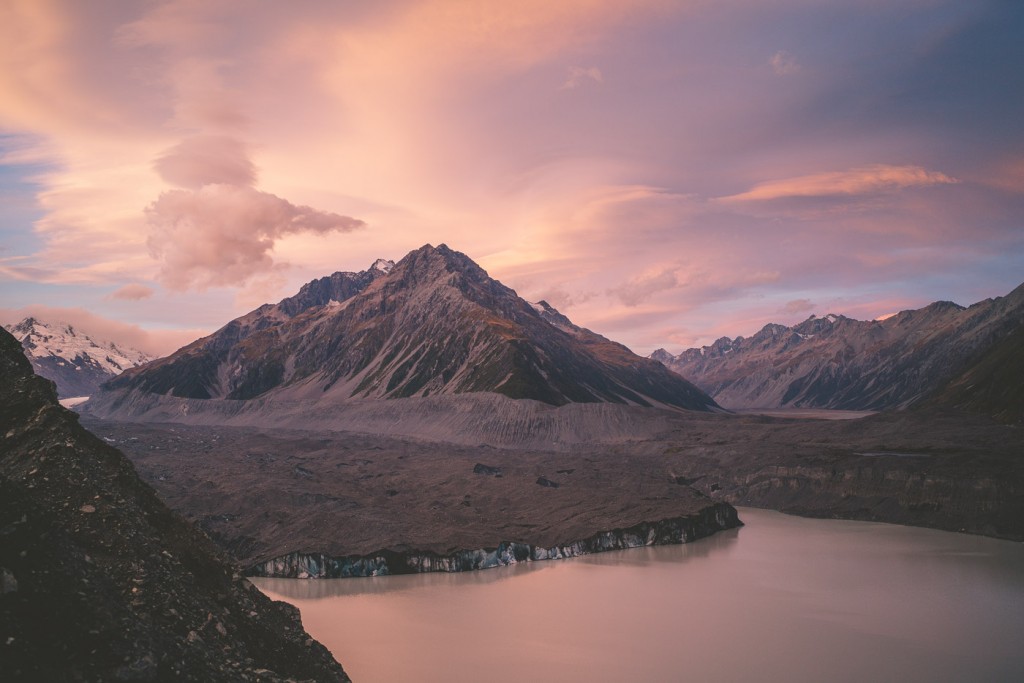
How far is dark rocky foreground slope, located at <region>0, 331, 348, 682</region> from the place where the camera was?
21.5 metres

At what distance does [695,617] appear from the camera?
58031mm

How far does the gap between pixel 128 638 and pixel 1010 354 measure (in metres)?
210

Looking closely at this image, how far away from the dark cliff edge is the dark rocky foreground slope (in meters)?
39.9

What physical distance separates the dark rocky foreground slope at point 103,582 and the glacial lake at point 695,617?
49.1 ft

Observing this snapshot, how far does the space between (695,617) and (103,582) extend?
45092mm

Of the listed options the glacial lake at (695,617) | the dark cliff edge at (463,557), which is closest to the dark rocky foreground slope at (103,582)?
the glacial lake at (695,617)

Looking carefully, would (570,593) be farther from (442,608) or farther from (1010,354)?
(1010,354)

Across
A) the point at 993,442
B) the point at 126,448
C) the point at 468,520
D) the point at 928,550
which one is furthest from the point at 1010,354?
the point at 126,448

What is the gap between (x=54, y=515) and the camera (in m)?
27.1

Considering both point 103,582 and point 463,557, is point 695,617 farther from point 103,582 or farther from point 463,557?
point 103,582

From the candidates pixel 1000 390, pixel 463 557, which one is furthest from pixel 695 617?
pixel 1000 390

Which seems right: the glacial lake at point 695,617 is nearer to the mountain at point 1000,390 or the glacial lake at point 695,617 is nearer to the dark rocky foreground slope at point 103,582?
the dark rocky foreground slope at point 103,582

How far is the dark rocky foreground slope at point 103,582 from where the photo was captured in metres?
21.5

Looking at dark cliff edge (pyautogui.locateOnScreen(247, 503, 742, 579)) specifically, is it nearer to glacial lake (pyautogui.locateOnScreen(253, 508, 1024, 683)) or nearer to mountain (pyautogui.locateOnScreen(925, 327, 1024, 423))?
glacial lake (pyautogui.locateOnScreen(253, 508, 1024, 683))
